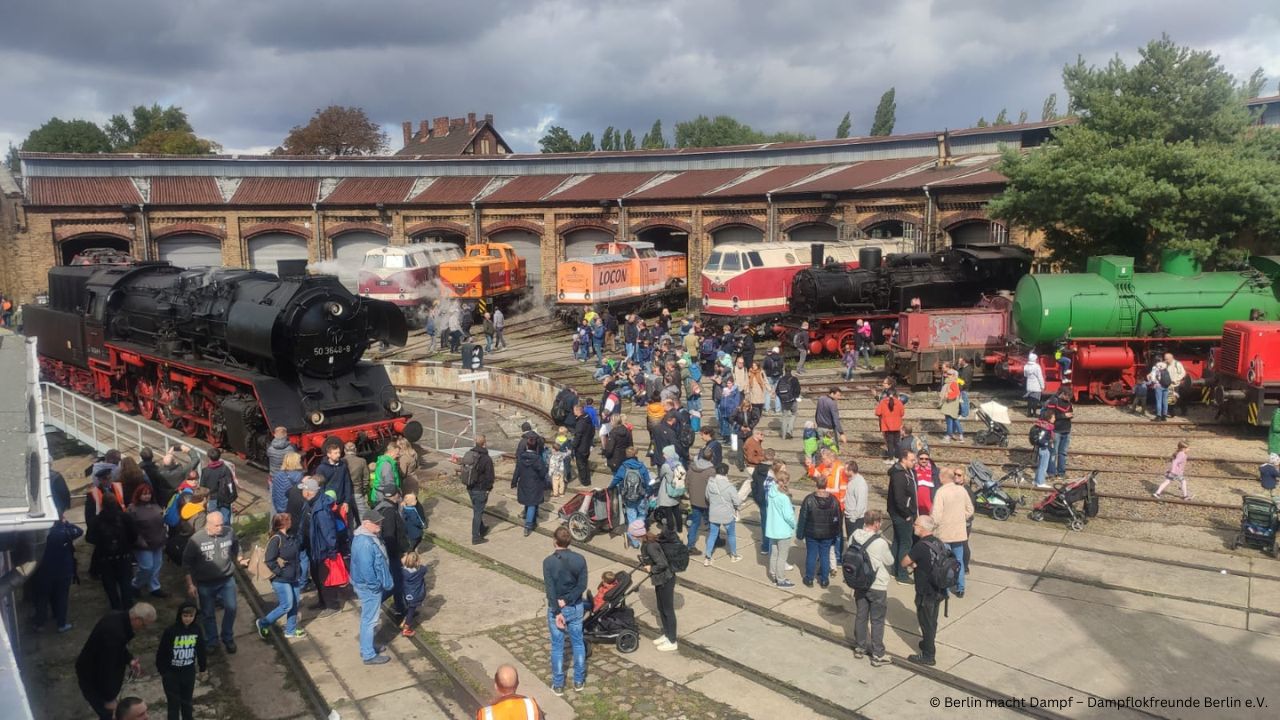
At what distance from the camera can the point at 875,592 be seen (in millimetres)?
8727

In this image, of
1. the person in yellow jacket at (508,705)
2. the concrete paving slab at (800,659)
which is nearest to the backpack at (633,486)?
the concrete paving slab at (800,659)

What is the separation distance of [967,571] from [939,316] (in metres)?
11.0

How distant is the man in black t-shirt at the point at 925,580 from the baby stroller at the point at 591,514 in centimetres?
509

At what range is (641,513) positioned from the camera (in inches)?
489

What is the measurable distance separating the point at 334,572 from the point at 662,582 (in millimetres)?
4062

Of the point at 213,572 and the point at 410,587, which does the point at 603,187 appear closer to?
the point at 410,587

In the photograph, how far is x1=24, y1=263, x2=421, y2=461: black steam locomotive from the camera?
15781 mm

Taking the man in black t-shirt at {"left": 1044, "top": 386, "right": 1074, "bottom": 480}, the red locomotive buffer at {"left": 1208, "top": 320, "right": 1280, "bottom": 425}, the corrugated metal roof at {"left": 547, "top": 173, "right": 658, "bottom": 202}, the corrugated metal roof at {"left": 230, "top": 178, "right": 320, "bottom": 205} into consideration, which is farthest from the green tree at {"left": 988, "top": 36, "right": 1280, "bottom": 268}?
the corrugated metal roof at {"left": 230, "top": 178, "right": 320, "bottom": 205}

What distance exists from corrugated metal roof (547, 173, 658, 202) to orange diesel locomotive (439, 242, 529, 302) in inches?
181

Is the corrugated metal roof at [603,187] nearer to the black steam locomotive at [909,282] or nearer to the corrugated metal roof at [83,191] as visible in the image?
the black steam locomotive at [909,282]

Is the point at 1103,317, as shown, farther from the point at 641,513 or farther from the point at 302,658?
the point at 302,658

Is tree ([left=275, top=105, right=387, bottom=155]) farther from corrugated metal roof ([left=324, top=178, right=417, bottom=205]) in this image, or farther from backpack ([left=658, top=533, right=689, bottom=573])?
backpack ([left=658, top=533, right=689, bottom=573])

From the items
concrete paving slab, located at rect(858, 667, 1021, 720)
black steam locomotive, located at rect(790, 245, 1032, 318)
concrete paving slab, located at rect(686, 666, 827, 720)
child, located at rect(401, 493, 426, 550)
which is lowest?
concrete paving slab, located at rect(686, 666, 827, 720)

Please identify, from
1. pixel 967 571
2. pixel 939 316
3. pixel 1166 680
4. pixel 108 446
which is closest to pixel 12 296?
pixel 108 446
